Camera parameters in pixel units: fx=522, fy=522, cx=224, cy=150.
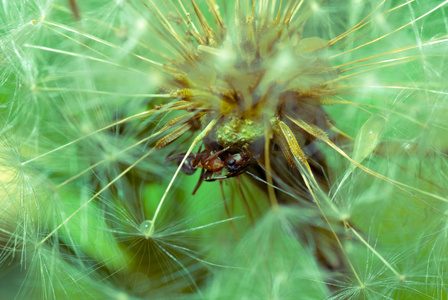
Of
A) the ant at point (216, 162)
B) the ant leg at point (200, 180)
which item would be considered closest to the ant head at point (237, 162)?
the ant at point (216, 162)

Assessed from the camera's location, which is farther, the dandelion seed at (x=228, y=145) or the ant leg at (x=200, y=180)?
the ant leg at (x=200, y=180)

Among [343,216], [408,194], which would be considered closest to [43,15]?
[343,216]

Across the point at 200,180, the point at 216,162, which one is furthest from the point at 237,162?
the point at 200,180

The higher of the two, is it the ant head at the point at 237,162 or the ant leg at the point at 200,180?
the ant head at the point at 237,162

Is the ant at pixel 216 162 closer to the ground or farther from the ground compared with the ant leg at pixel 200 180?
farther from the ground

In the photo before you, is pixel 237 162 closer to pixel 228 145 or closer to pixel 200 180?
pixel 228 145

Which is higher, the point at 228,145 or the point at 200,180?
the point at 228,145

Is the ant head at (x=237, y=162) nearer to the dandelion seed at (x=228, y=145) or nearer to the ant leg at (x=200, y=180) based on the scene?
the dandelion seed at (x=228, y=145)

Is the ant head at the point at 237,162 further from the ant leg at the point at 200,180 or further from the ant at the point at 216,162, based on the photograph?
the ant leg at the point at 200,180

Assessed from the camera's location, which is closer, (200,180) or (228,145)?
(228,145)

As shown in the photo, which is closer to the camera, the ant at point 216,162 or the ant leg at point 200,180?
the ant at point 216,162
